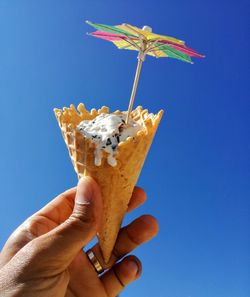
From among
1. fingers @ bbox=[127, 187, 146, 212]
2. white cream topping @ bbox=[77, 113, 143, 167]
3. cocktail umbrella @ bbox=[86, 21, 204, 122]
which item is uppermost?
cocktail umbrella @ bbox=[86, 21, 204, 122]

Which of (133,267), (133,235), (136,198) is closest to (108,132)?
(136,198)

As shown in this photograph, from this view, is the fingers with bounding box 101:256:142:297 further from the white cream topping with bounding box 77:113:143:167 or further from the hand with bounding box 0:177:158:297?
the white cream topping with bounding box 77:113:143:167

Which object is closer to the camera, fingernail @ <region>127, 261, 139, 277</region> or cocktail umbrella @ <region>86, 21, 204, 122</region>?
cocktail umbrella @ <region>86, 21, 204, 122</region>

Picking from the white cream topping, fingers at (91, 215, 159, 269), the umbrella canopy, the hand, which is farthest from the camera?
fingers at (91, 215, 159, 269)

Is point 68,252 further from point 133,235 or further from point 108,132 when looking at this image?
point 133,235

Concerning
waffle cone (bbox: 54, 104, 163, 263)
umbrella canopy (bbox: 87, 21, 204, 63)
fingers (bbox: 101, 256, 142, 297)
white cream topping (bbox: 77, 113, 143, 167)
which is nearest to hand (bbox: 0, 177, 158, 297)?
fingers (bbox: 101, 256, 142, 297)

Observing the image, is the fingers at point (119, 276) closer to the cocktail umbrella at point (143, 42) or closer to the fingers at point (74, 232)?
the fingers at point (74, 232)

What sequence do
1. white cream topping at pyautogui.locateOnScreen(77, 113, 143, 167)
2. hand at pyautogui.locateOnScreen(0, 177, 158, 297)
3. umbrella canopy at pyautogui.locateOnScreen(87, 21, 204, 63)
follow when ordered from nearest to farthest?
hand at pyautogui.locateOnScreen(0, 177, 158, 297)
white cream topping at pyautogui.locateOnScreen(77, 113, 143, 167)
umbrella canopy at pyautogui.locateOnScreen(87, 21, 204, 63)
